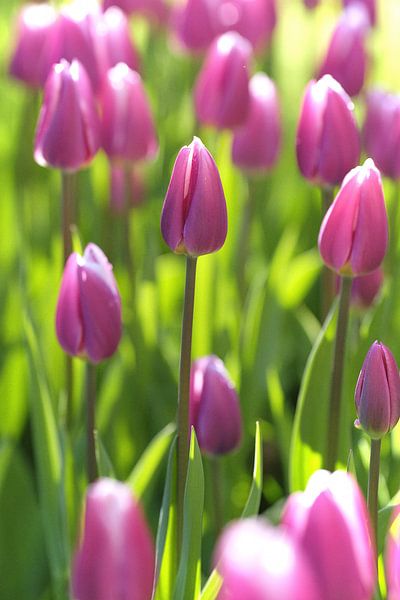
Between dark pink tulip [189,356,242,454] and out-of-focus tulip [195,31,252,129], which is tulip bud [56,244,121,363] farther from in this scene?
out-of-focus tulip [195,31,252,129]

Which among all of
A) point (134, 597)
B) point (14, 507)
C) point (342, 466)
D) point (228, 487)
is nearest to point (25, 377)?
point (14, 507)

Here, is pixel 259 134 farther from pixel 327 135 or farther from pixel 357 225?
pixel 357 225

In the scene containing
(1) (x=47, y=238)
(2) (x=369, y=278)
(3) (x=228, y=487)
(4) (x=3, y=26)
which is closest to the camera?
(2) (x=369, y=278)

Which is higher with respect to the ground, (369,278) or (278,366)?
(369,278)

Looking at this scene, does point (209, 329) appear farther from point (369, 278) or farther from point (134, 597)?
point (134, 597)

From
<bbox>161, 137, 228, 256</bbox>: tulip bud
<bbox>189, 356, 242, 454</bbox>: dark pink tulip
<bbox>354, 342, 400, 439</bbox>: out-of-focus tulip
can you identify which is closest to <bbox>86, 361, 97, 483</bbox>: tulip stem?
<bbox>189, 356, 242, 454</bbox>: dark pink tulip

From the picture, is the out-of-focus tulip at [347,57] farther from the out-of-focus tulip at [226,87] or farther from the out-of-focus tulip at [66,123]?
the out-of-focus tulip at [66,123]

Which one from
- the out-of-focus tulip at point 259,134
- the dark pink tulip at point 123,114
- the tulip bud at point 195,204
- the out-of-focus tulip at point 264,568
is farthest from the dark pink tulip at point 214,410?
the out-of-focus tulip at point 264,568
